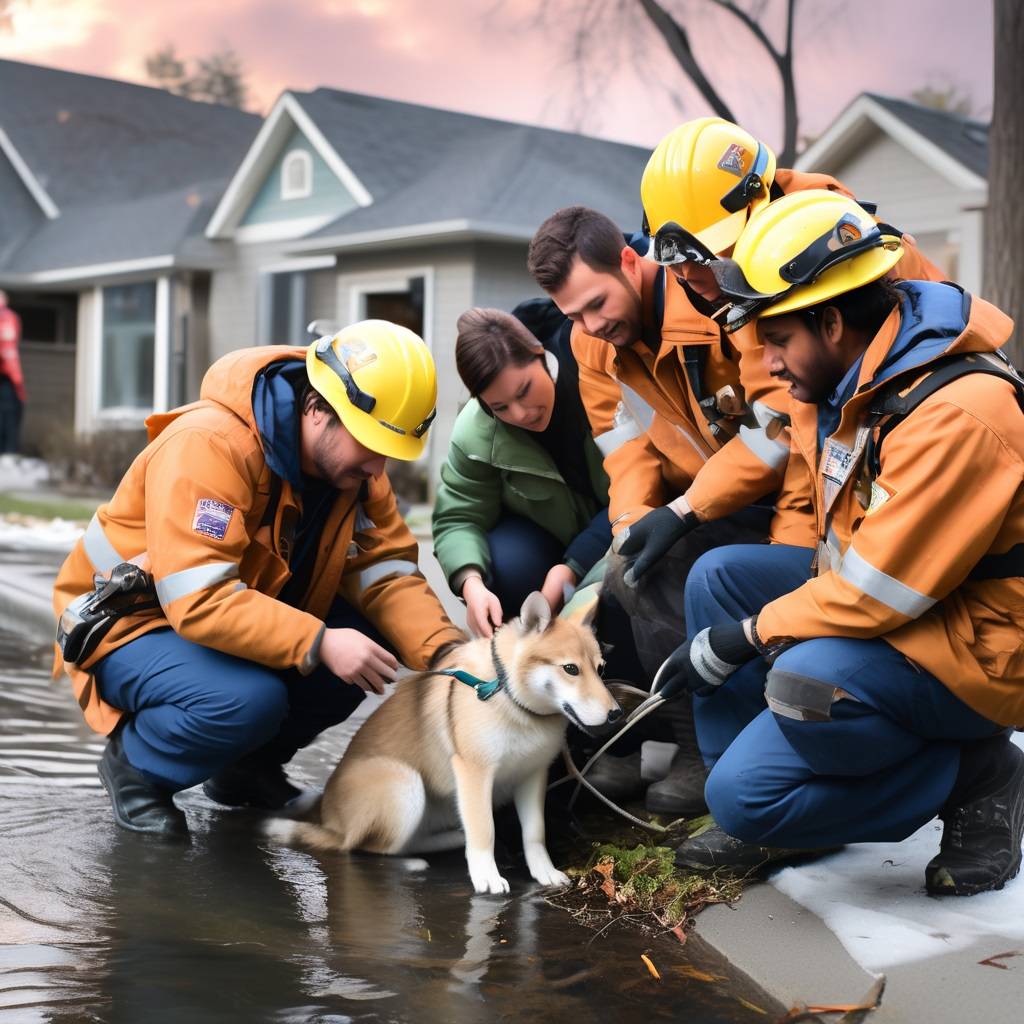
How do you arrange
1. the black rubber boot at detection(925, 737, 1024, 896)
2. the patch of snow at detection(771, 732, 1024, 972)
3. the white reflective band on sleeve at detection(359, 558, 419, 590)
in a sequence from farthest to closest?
the white reflective band on sleeve at detection(359, 558, 419, 590) < the black rubber boot at detection(925, 737, 1024, 896) < the patch of snow at detection(771, 732, 1024, 972)

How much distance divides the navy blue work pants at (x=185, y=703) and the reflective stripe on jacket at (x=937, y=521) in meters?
1.71

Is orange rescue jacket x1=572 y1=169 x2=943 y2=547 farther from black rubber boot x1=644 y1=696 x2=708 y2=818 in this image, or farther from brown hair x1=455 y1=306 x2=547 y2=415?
black rubber boot x1=644 y1=696 x2=708 y2=818

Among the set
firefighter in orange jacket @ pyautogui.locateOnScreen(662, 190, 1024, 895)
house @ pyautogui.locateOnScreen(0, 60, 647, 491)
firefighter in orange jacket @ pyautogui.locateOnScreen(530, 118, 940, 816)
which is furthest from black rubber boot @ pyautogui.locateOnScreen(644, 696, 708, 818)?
house @ pyautogui.locateOnScreen(0, 60, 647, 491)

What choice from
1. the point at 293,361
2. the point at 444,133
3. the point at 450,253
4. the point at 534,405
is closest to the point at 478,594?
the point at 534,405

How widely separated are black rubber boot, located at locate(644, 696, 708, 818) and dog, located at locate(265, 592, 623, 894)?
48cm

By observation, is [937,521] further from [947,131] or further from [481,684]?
[947,131]

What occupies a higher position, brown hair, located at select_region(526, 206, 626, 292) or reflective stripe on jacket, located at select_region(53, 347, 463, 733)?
brown hair, located at select_region(526, 206, 626, 292)

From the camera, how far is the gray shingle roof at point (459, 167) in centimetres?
1708

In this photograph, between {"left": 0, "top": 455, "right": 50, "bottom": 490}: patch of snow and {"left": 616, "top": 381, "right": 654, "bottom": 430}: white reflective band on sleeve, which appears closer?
{"left": 616, "top": 381, "right": 654, "bottom": 430}: white reflective band on sleeve

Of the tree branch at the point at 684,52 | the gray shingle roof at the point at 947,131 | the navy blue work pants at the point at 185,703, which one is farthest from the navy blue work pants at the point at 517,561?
the tree branch at the point at 684,52

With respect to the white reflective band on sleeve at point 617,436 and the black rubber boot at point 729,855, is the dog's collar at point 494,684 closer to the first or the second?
the black rubber boot at point 729,855

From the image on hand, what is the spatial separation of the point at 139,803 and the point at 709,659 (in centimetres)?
200

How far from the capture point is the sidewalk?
9.30 feet

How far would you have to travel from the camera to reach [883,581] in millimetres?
3025
